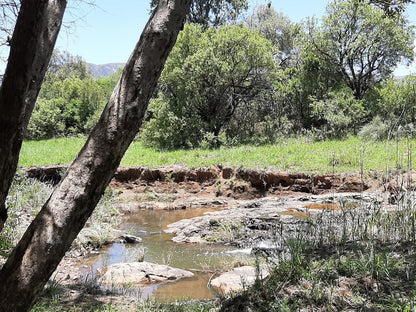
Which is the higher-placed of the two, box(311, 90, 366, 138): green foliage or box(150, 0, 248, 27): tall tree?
box(150, 0, 248, 27): tall tree

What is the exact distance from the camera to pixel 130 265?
5.75 meters

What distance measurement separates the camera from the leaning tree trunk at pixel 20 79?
198 centimetres

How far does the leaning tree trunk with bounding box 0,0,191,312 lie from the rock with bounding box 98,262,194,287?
3.29 m

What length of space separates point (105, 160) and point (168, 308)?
211 cm

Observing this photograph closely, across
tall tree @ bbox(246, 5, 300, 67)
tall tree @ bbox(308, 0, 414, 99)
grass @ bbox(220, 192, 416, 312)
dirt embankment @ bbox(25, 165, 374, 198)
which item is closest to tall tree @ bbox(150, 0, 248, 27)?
tall tree @ bbox(246, 5, 300, 67)

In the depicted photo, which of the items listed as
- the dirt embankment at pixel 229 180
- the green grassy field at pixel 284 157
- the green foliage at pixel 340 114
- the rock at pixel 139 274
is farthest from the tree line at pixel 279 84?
the rock at pixel 139 274

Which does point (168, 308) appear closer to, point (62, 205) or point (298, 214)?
point (62, 205)

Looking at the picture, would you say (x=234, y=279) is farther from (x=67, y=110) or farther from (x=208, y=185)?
(x=67, y=110)

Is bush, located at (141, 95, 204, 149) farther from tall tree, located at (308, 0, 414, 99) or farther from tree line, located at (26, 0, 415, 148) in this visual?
tall tree, located at (308, 0, 414, 99)

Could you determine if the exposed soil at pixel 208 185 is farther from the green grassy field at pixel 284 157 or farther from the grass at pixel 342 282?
the grass at pixel 342 282

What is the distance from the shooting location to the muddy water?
5.00 meters

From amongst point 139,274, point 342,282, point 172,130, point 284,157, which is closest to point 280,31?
point 172,130

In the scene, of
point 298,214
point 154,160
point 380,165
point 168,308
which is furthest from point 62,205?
point 154,160

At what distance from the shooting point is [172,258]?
6.91 meters
